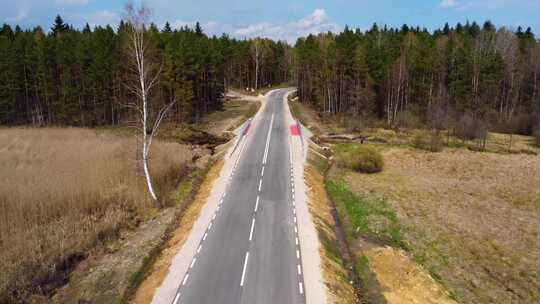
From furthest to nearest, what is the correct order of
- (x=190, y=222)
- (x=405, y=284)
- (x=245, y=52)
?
(x=245, y=52), (x=190, y=222), (x=405, y=284)

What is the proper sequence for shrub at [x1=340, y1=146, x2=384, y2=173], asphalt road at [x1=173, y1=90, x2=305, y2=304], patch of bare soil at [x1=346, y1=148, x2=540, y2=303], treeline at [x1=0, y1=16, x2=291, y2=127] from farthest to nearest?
treeline at [x1=0, y1=16, x2=291, y2=127] < shrub at [x1=340, y1=146, x2=384, y2=173] < patch of bare soil at [x1=346, y1=148, x2=540, y2=303] < asphalt road at [x1=173, y1=90, x2=305, y2=304]

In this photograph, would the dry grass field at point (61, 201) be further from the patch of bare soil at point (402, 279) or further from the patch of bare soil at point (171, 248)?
the patch of bare soil at point (402, 279)

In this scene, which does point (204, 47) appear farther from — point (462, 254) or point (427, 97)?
point (462, 254)

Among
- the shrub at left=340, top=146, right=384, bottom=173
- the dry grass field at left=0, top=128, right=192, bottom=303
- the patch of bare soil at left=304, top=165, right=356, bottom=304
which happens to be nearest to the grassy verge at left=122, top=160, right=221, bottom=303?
the dry grass field at left=0, top=128, right=192, bottom=303

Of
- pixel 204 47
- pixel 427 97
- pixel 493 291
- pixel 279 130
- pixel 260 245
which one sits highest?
pixel 204 47

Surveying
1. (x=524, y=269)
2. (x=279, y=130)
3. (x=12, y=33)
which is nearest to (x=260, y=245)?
(x=524, y=269)

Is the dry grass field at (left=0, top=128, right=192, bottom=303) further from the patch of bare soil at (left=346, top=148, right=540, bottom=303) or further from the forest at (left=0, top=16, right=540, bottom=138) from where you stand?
the forest at (left=0, top=16, right=540, bottom=138)
